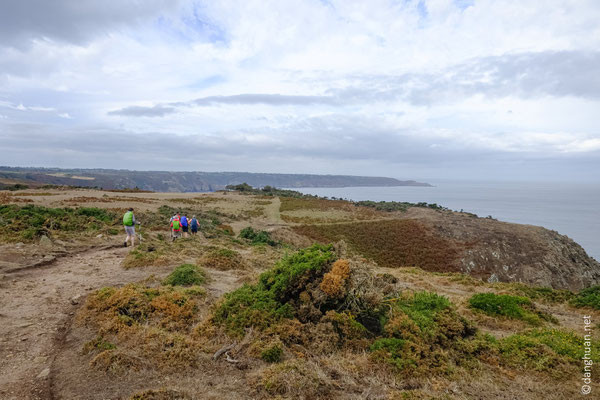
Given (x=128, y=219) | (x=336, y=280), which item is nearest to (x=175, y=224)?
(x=128, y=219)

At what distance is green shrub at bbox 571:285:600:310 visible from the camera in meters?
9.20

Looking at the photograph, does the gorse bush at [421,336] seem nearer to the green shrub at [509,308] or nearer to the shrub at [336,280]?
the shrub at [336,280]

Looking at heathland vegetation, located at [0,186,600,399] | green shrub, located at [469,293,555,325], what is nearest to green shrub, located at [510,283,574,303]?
heathland vegetation, located at [0,186,600,399]

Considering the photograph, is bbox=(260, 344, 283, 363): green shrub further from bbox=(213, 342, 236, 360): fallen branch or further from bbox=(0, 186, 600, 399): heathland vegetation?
bbox=(213, 342, 236, 360): fallen branch

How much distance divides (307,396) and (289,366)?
596 mm

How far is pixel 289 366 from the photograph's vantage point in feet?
16.0

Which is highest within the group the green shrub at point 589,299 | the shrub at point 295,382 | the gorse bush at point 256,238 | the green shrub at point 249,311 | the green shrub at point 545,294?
the green shrub at point 249,311

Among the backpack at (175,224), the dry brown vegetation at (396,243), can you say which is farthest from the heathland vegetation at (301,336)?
the dry brown vegetation at (396,243)

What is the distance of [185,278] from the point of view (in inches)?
354

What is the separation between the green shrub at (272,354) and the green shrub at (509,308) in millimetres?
5813

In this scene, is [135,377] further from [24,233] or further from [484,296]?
[24,233]

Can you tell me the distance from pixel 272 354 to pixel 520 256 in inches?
1214

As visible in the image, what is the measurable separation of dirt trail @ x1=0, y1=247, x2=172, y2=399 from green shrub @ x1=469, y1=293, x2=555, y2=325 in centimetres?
908

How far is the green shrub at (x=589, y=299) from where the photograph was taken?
9203 mm
